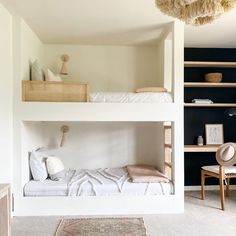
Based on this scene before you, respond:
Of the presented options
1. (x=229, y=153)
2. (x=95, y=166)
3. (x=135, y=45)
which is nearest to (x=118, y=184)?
(x=95, y=166)

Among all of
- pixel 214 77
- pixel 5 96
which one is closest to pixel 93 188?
pixel 5 96

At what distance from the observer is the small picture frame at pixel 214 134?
477 centimetres

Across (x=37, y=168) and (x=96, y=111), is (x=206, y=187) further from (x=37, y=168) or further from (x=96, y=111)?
(x=37, y=168)

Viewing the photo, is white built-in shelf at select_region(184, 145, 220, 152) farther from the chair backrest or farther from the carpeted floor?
the carpeted floor

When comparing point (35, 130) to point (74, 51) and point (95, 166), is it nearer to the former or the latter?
point (95, 166)

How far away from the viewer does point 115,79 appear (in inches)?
190

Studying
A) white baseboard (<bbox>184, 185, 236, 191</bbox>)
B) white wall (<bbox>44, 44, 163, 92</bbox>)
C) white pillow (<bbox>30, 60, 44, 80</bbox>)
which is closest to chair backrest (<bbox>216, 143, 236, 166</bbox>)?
white baseboard (<bbox>184, 185, 236, 191</bbox>)

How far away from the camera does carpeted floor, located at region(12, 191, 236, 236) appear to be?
2.98 m

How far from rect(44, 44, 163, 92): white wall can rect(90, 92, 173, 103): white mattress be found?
3.75ft

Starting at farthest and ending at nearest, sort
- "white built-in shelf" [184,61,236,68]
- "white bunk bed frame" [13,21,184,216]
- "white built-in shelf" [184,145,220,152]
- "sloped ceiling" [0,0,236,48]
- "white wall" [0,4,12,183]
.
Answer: "white built-in shelf" [184,61,236,68] → "white built-in shelf" [184,145,220,152] → "white bunk bed frame" [13,21,184,216] → "white wall" [0,4,12,183] → "sloped ceiling" [0,0,236,48]

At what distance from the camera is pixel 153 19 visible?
3.49 metres

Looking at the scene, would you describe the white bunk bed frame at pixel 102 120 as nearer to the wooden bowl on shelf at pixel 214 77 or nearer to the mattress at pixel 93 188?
the mattress at pixel 93 188

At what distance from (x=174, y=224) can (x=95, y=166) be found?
6.14 feet

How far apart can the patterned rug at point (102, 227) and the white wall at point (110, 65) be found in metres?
2.33
